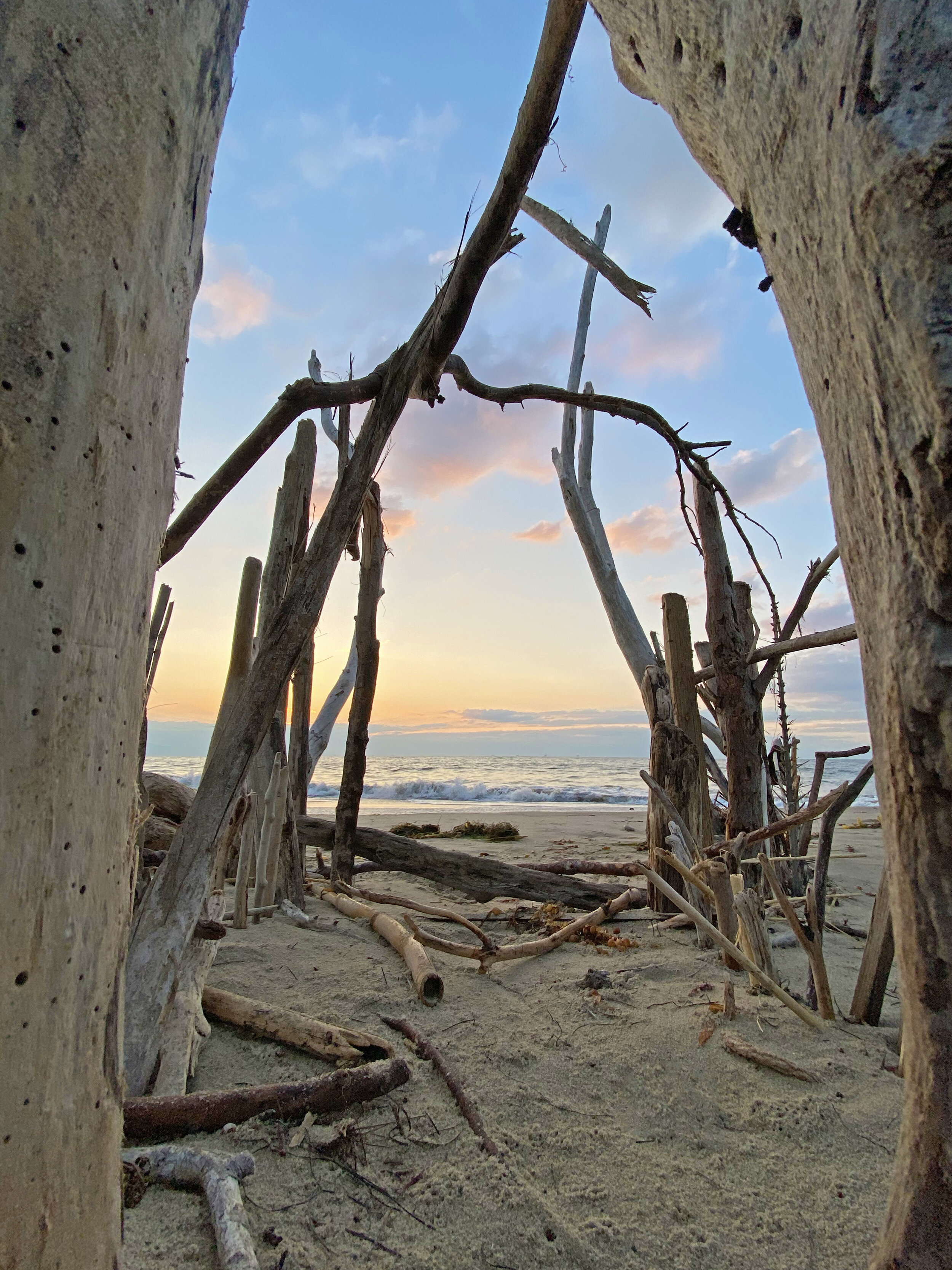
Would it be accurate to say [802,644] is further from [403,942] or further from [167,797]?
[167,797]

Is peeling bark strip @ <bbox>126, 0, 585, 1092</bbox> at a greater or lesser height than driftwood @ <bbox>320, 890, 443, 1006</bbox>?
greater

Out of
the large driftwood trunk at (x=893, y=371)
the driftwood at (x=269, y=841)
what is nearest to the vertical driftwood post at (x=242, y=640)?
the driftwood at (x=269, y=841)

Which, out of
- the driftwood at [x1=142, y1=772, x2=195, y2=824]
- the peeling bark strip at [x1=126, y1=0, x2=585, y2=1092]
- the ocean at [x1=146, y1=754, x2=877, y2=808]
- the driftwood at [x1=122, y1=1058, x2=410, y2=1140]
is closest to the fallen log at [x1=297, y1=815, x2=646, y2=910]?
the driftwood at [x1=142, y1=772, x2=195, y2=824]

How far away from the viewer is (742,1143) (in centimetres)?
188

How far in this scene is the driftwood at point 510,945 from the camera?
3154 millimetres

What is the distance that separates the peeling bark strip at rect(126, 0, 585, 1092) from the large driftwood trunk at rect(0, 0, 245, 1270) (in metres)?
1.18

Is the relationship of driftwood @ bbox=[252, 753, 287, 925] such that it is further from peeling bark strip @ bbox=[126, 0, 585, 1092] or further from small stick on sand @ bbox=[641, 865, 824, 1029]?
small stick on sand @ bbox=[641, 865, 824, 1029]

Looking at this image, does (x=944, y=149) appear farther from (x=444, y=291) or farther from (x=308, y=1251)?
(x=444, y=291)

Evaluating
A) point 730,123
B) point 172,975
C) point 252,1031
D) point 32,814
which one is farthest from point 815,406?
point 252,1031

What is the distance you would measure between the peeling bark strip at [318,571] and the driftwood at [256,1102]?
251mm

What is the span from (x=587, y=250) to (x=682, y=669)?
8.12ft

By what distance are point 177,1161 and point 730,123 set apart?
240 cm

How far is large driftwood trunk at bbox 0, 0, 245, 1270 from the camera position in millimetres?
958

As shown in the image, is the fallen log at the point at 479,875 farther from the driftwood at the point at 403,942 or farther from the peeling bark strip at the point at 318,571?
the peeling bark strip at the point at 318,571
